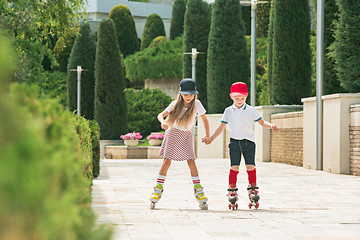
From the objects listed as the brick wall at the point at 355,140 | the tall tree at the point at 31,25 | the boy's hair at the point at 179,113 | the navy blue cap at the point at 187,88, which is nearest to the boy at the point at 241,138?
the boy's hair at the point at 179,113

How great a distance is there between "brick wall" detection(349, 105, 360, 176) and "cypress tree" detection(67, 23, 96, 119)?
31.4 metres

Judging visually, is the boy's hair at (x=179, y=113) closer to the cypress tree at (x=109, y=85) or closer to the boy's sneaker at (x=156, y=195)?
the boy's sneaker at (x=156, y=195)

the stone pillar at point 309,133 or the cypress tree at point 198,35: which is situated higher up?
the cypress tree at point 198,35

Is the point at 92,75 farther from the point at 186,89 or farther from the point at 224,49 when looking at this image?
the point at 186,89

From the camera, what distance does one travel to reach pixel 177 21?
2363 inches

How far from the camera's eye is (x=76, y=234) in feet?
4.55

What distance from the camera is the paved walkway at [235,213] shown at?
5.18 m

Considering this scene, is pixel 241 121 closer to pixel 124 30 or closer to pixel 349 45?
pixel 349 45

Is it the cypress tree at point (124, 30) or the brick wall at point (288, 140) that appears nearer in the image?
the brick wall at point (288, 140)

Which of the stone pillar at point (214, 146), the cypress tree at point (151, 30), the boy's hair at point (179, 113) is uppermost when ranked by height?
the cypress tree at point (151, 30)

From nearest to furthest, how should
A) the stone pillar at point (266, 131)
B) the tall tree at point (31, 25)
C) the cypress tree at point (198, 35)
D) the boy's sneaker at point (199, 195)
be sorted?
the boy's sneaker at point (199, 195), the tall tree at point (31, 25), the stone pillar at point (266, 131), the cypress tree at point (198, 35)

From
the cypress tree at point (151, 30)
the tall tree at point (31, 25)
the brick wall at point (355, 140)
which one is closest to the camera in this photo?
the tall tree at point (31, 25)

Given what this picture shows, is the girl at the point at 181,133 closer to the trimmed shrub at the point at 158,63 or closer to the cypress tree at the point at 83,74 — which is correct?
the cypress tree at the point at 83,74

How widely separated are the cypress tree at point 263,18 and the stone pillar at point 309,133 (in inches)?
1039
